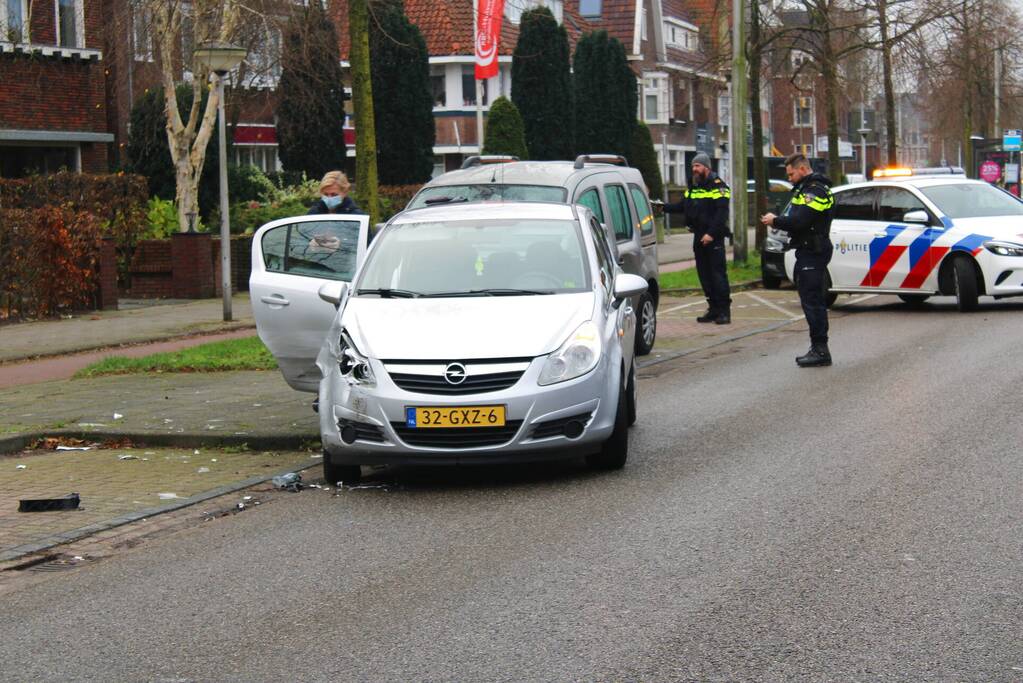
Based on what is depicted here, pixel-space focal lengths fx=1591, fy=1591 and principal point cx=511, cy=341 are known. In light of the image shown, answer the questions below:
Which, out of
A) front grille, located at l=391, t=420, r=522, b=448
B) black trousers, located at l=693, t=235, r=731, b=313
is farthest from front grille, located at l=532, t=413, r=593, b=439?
black trousers, located at l=693, t=235, r=731, b=313

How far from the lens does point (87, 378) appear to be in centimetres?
1538

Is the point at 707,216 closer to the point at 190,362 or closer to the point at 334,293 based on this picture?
the point at 190,362

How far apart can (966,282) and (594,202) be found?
6451mm

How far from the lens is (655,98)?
70312mm

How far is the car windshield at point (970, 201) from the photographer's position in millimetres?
20219

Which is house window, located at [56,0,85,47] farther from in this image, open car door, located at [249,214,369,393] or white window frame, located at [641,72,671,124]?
white window frame, located at [641,72,671,124]

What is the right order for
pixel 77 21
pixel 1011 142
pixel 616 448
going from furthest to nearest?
pixel 1011 142 < pixel 77 21 < pixel 616 448

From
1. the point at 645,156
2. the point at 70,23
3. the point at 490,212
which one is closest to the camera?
the point at 490,212

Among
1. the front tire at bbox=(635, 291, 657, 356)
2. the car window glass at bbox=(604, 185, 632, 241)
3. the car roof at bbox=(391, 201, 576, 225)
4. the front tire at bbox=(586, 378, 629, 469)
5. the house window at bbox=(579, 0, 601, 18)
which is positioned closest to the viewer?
the front tire at bbox=(586, 378, 629, 469)

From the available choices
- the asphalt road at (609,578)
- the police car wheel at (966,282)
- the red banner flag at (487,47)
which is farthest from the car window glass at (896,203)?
the red banner flag at (487,47)

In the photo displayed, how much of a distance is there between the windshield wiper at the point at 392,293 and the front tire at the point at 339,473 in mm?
1114

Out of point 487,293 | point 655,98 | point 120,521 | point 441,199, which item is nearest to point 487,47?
point 441,199

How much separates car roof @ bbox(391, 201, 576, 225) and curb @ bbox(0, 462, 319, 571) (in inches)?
73.5

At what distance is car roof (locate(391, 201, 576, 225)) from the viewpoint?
34.5ft
